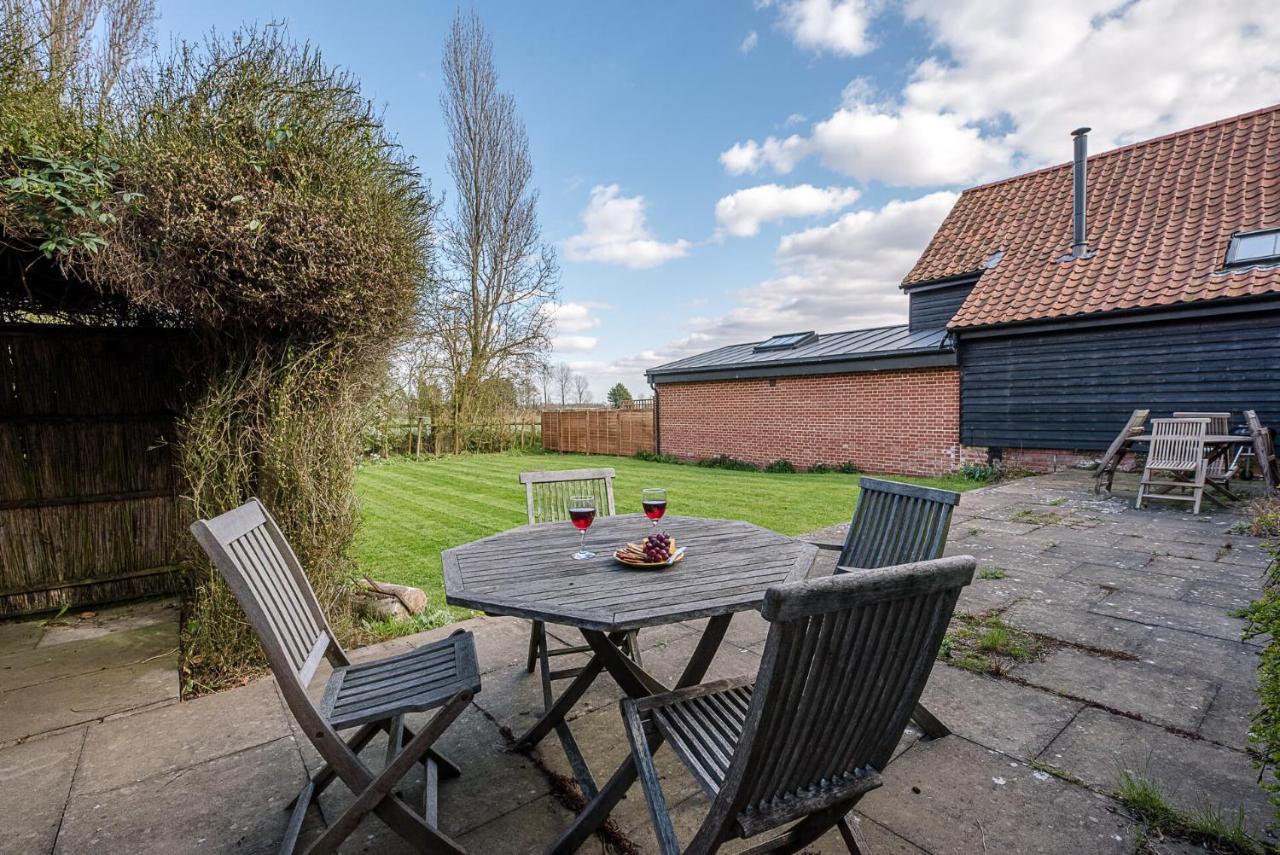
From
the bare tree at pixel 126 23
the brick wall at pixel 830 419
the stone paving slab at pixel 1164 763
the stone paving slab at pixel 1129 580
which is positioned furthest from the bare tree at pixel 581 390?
the stone paving slab at pixel 1164 763

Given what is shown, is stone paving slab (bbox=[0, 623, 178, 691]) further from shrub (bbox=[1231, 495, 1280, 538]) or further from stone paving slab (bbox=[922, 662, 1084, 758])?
shrub (bbox=[1231, 495, 1280, 538])

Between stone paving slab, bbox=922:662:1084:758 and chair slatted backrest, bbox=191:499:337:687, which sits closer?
chair slatted backrest, bbox=191:499:337:687

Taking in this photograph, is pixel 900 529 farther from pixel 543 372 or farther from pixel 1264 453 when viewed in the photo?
pixel 543 372

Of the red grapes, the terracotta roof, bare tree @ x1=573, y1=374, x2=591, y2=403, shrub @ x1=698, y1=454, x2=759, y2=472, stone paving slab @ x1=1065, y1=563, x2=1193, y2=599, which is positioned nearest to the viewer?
the red grapes

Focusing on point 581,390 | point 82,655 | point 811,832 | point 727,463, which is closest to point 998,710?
point 811,832

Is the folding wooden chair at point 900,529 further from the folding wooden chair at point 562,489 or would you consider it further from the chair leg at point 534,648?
the chair leg at point 534,648

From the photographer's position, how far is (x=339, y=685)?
5.99 feet

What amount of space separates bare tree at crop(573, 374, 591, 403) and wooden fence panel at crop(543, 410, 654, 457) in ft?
34.1

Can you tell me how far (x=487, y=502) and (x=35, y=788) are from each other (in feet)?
19.6

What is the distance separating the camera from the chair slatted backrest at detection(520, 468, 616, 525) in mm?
3189

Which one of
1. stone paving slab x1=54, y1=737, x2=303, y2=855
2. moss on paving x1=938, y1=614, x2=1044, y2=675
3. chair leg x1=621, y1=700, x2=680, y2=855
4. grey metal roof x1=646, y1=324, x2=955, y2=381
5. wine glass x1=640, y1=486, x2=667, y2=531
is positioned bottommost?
moss on paving x1=938, y1=614, x2=1044, y2=675

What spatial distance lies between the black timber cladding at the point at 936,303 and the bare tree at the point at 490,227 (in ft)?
31.9

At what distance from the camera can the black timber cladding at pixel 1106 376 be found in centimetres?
762

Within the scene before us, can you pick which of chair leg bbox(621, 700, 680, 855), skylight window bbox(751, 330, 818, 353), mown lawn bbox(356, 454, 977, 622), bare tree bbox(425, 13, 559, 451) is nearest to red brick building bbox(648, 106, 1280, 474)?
skylight window bbox(751, 330, 818, 353)
